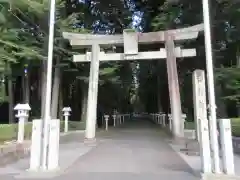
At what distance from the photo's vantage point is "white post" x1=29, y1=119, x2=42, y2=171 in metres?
8.98

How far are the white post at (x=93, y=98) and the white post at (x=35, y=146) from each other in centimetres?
848

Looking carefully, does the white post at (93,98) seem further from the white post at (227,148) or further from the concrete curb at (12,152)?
the white post at (227,148)

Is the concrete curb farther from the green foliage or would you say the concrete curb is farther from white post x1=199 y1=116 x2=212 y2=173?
the green foliage

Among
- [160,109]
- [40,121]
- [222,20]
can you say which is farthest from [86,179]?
[160,109]

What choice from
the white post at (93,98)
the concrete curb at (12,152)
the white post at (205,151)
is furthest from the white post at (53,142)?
the white post at (93,98)

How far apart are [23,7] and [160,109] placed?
924 inches

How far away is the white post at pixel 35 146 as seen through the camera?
8.98 metres

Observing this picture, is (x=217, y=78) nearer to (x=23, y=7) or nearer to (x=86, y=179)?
(x=23, y=7)

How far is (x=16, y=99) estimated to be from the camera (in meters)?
28.7

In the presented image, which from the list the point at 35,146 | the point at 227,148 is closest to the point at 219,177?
the point at 227,148

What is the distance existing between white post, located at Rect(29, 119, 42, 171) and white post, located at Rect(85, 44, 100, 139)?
8477 mm

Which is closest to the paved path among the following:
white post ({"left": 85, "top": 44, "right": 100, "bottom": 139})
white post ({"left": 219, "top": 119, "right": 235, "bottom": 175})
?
white post ({"left": 219, "top": 119, "right": 235, "bottom": 175})

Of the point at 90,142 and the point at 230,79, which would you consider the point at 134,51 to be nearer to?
the point at 90,142

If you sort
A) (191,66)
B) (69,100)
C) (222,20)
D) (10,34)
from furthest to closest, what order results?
(69,100) → (191,66) → (222,20) → (10,34)
